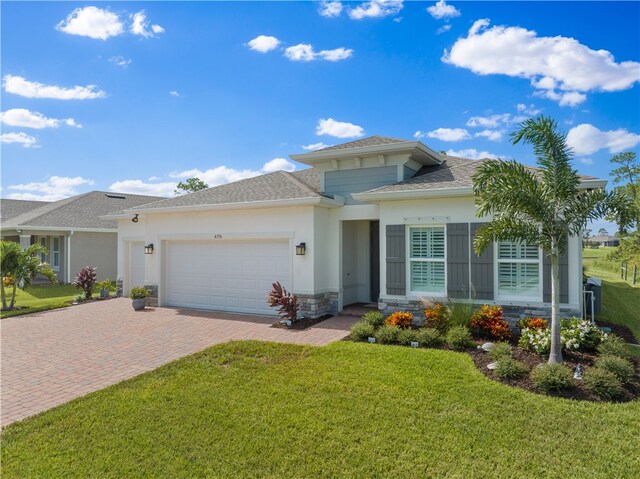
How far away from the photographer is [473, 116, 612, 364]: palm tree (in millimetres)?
6391

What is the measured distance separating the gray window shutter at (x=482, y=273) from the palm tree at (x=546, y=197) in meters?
2.36

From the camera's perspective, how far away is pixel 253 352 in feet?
24.7

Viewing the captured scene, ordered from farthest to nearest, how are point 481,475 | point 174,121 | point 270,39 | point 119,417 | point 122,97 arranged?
point 174,121 → point 122,97 → point 270,39 → point 119,417 → point 481,475

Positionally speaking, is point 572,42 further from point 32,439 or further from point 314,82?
point 32,439

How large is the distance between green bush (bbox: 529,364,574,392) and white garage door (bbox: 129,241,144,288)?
15.1m

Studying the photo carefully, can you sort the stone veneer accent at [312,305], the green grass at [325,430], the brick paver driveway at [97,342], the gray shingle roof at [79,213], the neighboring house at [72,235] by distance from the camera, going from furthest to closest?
the gray shingle roof at [79,213], the neighboring house at [72,235], the stone veneer accent at [312,305], the brick paver driveway at [97,342], the green grass at [325,430]

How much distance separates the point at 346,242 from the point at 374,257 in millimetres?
1343

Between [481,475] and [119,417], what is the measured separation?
4360 mm

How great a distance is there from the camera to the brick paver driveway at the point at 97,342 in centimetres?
599

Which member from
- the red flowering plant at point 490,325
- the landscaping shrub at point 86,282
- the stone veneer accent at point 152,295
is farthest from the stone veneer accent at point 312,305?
the landscaping shrub at point 86,282

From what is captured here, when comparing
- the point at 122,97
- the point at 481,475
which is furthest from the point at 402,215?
the point at 122,97

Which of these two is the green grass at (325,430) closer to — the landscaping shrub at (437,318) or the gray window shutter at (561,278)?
the landscaping shrub at (437,318)

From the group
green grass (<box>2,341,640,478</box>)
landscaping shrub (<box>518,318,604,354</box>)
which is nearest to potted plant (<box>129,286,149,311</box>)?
green grass (<box>2,341,640,478</box>)

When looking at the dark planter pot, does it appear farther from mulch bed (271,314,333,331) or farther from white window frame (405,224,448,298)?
white window frame (405,224,448,298)
